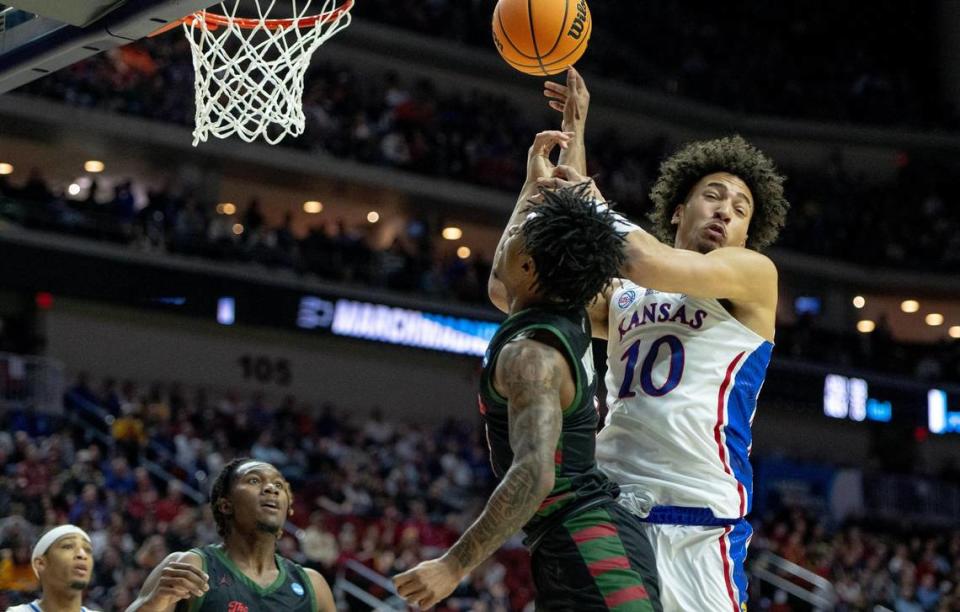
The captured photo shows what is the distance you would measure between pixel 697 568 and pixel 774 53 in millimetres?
26043

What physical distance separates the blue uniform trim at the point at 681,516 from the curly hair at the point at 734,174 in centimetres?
108

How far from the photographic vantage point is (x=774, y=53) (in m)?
28.7

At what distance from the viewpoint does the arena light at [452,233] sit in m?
24.1

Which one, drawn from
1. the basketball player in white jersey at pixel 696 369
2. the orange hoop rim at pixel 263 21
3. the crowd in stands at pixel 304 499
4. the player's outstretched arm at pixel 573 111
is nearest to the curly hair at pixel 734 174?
the basketball player in white jersey at pixel 696 369

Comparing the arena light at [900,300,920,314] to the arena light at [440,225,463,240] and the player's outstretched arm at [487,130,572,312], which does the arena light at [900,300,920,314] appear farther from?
the player's outstretched arm at [487,130,572,312]

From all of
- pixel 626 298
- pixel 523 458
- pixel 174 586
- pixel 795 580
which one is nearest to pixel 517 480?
pixel 523 458

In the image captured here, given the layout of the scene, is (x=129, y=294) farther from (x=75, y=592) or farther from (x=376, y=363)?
(x=75, y=592)

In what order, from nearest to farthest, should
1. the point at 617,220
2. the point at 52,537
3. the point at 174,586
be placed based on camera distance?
the point at 617,220 < the point at 174,586 < the point at 52,537

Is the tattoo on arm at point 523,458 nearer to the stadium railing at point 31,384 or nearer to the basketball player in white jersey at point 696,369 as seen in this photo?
the basketball player in white jersey at point 696,369

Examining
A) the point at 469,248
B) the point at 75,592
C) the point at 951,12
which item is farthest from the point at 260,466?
the point at 951,12

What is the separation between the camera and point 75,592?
5.77 m

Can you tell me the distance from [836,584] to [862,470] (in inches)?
297

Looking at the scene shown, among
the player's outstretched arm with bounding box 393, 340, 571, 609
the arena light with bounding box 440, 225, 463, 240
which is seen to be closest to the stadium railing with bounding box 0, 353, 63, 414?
the arena light with bounding box 440, 225, 463, 240

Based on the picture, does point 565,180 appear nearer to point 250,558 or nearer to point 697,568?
point 697,568
